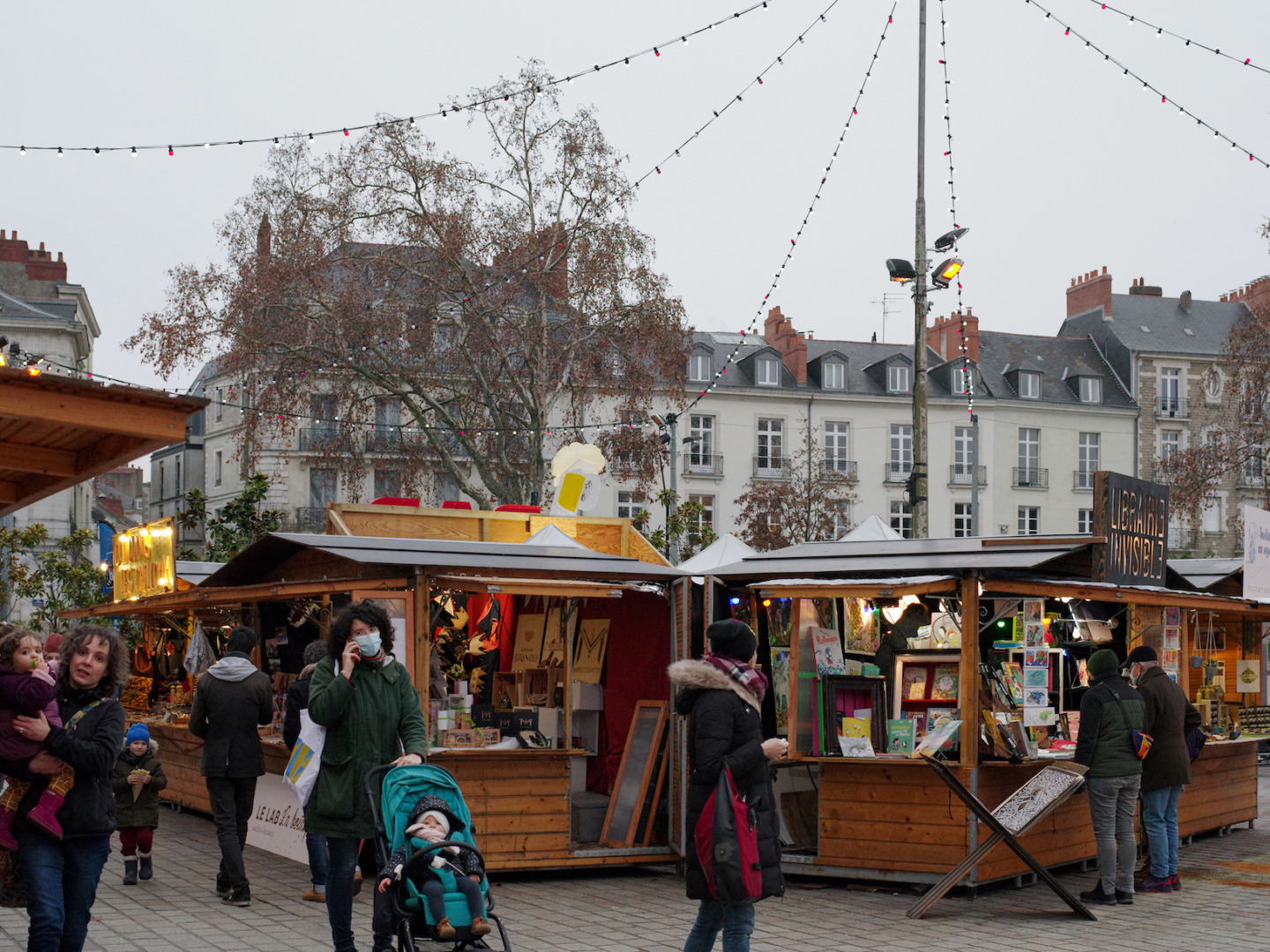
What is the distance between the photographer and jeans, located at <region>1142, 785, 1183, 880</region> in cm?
912

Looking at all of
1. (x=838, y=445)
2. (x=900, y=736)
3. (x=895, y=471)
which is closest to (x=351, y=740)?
(x=900, y=736)

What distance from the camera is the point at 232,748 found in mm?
8383

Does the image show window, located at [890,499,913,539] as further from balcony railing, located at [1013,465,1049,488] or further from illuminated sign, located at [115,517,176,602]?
illuminated sign, located at [115,517,176,602]

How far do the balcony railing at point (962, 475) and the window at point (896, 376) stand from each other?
3.12 meters

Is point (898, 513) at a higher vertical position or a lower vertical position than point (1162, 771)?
higher

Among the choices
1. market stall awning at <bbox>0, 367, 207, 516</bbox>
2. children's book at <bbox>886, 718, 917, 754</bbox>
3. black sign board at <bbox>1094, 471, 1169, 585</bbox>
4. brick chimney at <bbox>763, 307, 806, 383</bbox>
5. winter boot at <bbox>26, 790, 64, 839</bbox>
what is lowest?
children's book at <bbox>886, 718, 917, 754</bbox>

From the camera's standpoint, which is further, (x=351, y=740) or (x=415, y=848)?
Answer: (x=351, y=740)

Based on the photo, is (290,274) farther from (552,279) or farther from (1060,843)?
(1060,843)

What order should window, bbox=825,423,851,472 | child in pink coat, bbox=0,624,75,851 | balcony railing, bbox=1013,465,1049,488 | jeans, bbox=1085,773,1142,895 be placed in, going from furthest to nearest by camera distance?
balcony railing, bbox=1013,465,1049,488
window, bbox=825,423,851,472
jeans, bbox=1085,773,1142,895
child in pink coat, bbox=0,624,75,851

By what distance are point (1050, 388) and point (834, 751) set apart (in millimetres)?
42077

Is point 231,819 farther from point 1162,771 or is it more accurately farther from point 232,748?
point 1162,771

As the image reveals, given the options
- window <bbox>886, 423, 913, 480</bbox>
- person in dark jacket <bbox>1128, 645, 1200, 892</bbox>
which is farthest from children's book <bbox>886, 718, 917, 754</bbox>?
window <bbox>886, 423, 913, 480</bbox>

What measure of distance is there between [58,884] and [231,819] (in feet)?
11.2

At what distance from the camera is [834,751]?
369 inches
